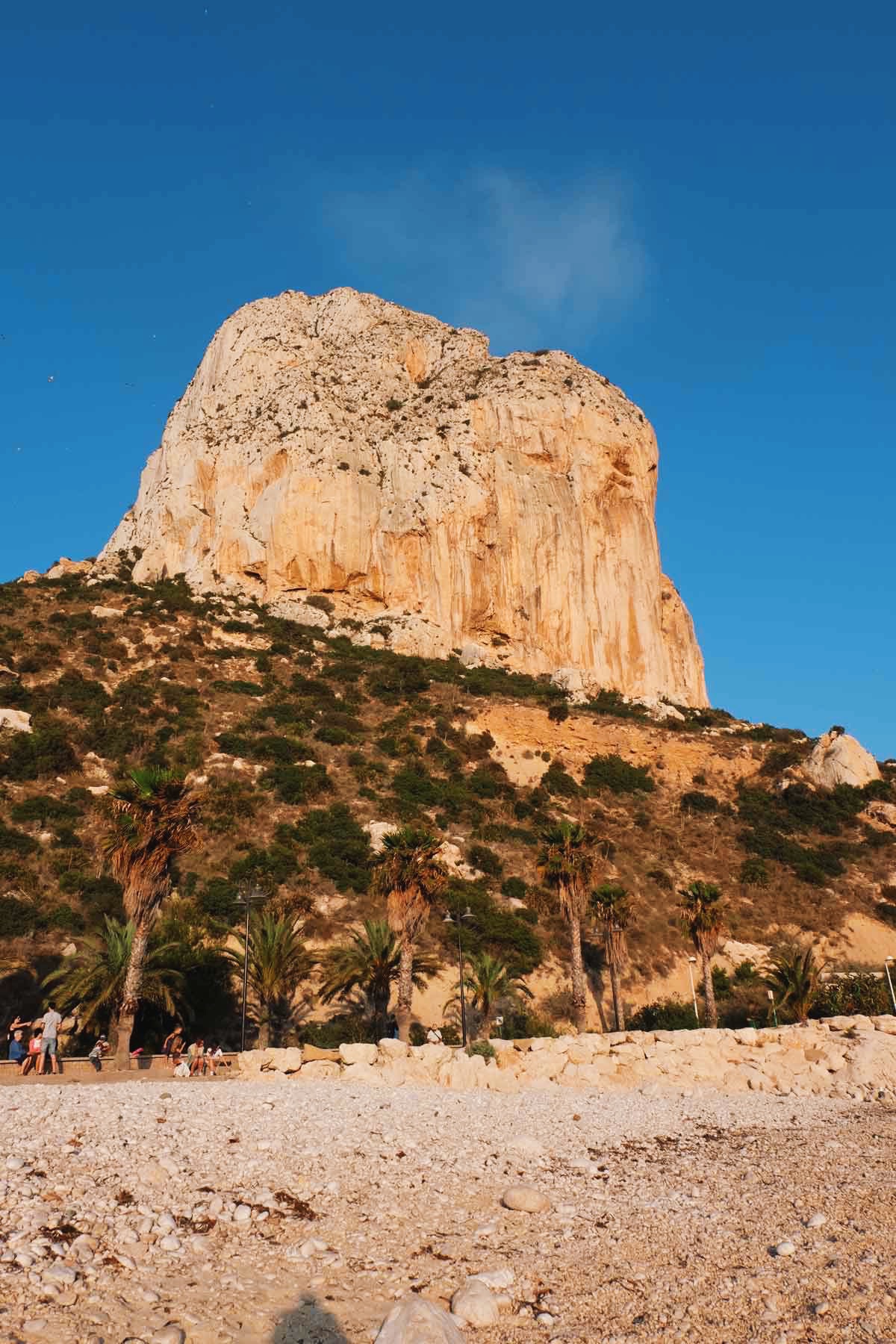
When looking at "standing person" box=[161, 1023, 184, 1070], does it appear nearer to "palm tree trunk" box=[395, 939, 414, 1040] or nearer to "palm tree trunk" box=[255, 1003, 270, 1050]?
"palm tree trunk" box=[255, 1003, 270, 1050]

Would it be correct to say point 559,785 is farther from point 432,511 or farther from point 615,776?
point 432,511

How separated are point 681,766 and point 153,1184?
1876 inches

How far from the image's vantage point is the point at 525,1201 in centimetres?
898

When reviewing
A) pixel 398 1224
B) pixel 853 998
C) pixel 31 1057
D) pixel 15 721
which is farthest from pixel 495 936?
pixel 398 1224

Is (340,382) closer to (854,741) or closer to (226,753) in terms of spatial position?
(226,753)

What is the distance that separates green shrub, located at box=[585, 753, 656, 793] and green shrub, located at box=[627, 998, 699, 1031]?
1872 centimetres

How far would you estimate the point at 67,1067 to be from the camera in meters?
18.0

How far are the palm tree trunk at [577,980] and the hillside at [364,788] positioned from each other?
4.06m

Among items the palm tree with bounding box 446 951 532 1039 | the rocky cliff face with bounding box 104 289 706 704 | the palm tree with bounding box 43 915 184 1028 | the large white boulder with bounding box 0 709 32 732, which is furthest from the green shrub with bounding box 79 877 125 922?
the rocky cliff face with bounding box 104 289 706 704

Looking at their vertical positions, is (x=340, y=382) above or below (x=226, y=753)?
above

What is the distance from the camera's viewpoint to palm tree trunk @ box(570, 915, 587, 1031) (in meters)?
26.4

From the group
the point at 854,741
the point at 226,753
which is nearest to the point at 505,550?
the point at 854,741

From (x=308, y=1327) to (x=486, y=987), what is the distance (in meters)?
21.9

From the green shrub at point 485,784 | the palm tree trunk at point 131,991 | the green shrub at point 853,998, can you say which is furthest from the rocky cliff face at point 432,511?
the palm tree trunk at point 131,991
